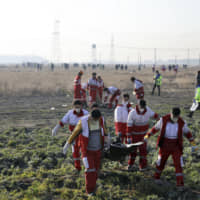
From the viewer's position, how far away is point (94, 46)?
104875 mm

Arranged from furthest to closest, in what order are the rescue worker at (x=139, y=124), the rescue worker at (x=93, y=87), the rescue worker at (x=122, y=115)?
the rescue worker at (x=93, y=87)
the rescue worker at (x=122, y=115)
the rescue worker at (x=139, y=124)

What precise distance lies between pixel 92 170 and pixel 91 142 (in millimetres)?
584

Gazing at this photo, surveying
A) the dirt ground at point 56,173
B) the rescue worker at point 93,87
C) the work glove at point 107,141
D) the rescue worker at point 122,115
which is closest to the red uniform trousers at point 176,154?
the dirt ground at point 56,173

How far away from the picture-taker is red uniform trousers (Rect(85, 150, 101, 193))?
239 inches

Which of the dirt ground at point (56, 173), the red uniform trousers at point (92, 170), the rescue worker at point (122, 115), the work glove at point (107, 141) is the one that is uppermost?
the rescue worker at point (122, 115)

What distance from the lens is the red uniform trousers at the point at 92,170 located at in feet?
19.9

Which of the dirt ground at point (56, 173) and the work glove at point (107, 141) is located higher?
the work glove at point (107, 141)

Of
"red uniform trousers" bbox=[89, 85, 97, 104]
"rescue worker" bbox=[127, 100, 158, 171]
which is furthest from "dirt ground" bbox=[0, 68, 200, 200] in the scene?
"red uniform trousers" bbox=[89, 85, 97, 104]

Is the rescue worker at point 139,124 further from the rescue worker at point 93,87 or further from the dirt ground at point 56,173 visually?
the rescue worker at point 93,87

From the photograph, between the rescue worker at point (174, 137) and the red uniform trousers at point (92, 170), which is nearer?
the red uniform trousers at point (92, 170)

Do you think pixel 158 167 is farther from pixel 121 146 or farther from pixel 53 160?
pixel 53 160

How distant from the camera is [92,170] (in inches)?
239

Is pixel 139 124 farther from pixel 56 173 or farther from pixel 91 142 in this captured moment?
pixel 56 173

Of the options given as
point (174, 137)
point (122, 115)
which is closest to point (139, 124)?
point (122, 115)
